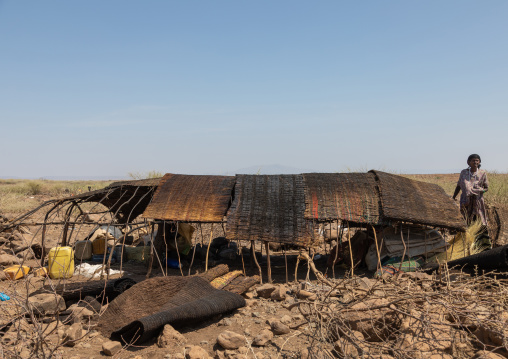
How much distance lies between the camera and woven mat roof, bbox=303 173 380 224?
7.79m

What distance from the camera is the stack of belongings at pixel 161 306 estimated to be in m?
5.03

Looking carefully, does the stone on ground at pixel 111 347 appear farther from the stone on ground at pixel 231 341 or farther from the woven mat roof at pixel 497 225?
the woven mat roof at pixel 497 225

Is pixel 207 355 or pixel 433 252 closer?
pixel 207 355

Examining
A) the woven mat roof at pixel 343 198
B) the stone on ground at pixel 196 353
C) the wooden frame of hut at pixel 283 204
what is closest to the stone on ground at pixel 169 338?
the stone on ground at pixel 196 353

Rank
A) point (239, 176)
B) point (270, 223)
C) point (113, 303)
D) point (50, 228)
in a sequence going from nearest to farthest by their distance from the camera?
point (113, 303) → point (270, 223) → point (239, 176) → point (50, 228)

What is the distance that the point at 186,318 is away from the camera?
5242 mm

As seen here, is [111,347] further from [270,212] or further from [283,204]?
[283,204]

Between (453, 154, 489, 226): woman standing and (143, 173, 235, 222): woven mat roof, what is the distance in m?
4.58

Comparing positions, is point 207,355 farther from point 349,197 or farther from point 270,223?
point 349,197

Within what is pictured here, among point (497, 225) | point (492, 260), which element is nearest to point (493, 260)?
point (492, 260)

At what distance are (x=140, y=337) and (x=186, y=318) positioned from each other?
57cm

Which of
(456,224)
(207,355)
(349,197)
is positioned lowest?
(207,355)

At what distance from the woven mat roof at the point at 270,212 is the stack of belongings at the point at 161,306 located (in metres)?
1.26

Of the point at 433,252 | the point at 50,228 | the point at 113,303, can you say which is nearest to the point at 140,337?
the point at 113,303
